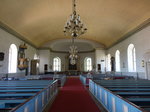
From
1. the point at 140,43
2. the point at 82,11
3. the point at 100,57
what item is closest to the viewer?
the point at 140,43

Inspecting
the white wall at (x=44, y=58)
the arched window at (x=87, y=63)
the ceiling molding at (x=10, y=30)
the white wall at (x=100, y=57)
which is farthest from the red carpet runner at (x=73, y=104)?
the arched window at (x=87, y=63)

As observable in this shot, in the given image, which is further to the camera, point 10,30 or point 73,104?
point 10,30

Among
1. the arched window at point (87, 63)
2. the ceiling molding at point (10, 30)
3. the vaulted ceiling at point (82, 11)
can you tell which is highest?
the vaulted ceiling at point (82, 11)

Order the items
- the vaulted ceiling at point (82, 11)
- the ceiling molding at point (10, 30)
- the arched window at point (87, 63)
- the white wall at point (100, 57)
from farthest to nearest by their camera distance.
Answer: the arched window at point (87, 63), the white wall at point (100, 57), the ceiling molding at point (10, 30), the vaulted ceiling at point (82, 11)

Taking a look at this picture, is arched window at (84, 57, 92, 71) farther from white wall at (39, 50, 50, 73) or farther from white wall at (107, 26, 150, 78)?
white wall at (107, 26, 150, 78)

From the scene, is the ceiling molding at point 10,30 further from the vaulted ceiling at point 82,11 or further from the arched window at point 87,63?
the arched window at point 87,63

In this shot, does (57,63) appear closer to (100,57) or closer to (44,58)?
(44,58)

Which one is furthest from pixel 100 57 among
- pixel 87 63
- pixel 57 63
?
pixel 57 63

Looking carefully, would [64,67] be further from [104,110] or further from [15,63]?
[104,110]

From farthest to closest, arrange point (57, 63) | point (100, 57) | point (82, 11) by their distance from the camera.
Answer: point (57, 63) < point (100, 57) < point (82, 11)

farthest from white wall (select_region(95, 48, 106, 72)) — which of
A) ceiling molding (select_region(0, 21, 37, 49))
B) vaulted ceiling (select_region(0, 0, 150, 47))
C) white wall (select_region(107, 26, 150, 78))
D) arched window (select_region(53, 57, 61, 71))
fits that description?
ceiling molding (select_region(0, 21, 37, 49))

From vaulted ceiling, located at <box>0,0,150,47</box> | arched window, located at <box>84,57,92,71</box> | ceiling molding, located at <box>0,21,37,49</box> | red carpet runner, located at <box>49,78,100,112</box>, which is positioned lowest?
red carpet runner, located at <box>49,78,100,112</box>

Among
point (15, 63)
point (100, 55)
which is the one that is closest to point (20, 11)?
point (15, 63)

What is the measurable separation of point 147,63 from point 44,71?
14.5m
